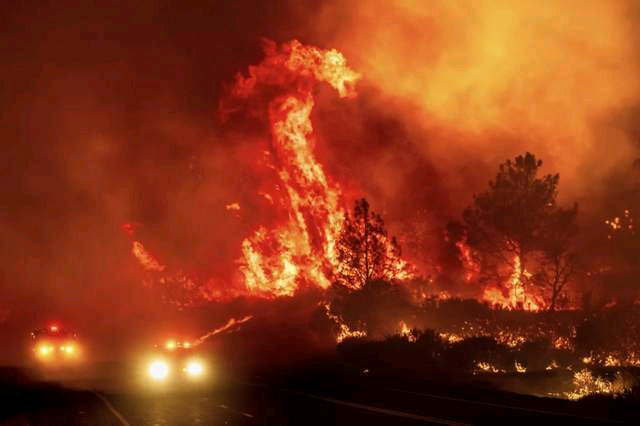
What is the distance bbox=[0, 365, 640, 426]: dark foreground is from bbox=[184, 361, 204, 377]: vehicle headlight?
9.81ft

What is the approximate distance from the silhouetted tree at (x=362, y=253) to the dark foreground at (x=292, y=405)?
10.5 m

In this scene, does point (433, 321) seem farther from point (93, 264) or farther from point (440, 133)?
point (93, 264)

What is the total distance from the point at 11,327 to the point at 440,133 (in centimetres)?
3428

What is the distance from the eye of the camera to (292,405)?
16156 millimetres

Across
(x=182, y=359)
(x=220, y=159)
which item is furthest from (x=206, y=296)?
(x=182, y=359)

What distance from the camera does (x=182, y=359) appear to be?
2798 cm

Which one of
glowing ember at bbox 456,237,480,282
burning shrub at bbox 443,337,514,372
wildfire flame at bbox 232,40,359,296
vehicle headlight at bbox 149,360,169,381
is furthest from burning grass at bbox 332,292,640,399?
wildfire flame at bbox 232,40,359,296

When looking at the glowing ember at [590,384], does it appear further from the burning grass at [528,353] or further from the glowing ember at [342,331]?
the glowing ember at [342,331]

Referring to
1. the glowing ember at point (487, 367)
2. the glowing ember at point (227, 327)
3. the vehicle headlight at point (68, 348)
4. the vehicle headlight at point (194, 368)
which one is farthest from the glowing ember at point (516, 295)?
the vehicle headlight at point (68, 348)

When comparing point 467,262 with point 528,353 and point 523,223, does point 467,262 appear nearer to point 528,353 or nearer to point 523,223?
point 523,223

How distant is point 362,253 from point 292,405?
57.3 ft

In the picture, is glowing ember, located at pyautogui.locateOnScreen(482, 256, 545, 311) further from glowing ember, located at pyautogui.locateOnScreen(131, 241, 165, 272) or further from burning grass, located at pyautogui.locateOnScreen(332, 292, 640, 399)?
glowing ember, located at pyautogui.locateOnScreen(131, 241, 165, 272)

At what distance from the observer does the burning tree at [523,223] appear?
3772 cm

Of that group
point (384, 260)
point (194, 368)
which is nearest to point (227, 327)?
point (384, 260)
